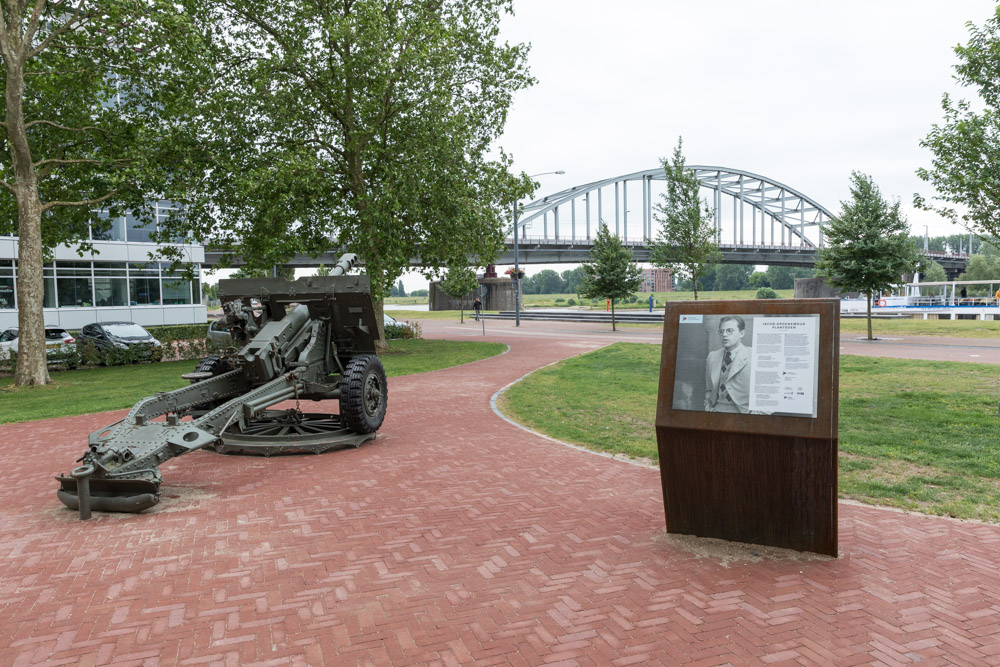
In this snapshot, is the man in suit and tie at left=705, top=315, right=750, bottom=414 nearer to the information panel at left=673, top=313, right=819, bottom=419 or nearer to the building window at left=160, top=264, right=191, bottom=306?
the information panel at left=673, top=313, right=819, bottom=419

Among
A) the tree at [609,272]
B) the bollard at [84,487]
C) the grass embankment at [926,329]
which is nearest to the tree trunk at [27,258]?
the bollard at [84,487]

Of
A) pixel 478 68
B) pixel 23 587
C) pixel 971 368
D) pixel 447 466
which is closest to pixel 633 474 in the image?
pixel 447 466

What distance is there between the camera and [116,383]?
14.9 m

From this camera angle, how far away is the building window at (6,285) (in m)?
28.4

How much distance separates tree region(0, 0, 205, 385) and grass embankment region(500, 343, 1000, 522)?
11.2 meters

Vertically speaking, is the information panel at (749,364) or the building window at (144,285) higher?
the building window at (144,285)

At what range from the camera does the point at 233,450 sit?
776 centimetres

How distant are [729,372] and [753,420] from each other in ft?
1.21

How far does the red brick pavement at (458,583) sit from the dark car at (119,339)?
47.1ft

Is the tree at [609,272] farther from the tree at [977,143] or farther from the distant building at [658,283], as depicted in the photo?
the distant building at [658,283]

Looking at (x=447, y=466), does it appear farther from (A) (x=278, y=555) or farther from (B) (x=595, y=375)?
(B) (x=595, y=375)

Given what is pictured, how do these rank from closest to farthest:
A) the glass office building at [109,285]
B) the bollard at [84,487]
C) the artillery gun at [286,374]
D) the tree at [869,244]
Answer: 1. the bollard at [84,487]
2. the artillery gun at [286,374]
3. the tree at [869,244]
4. the glass office building at [109,285]

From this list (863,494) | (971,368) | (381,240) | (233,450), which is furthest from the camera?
(381,240)

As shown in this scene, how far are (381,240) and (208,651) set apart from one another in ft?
53.3
